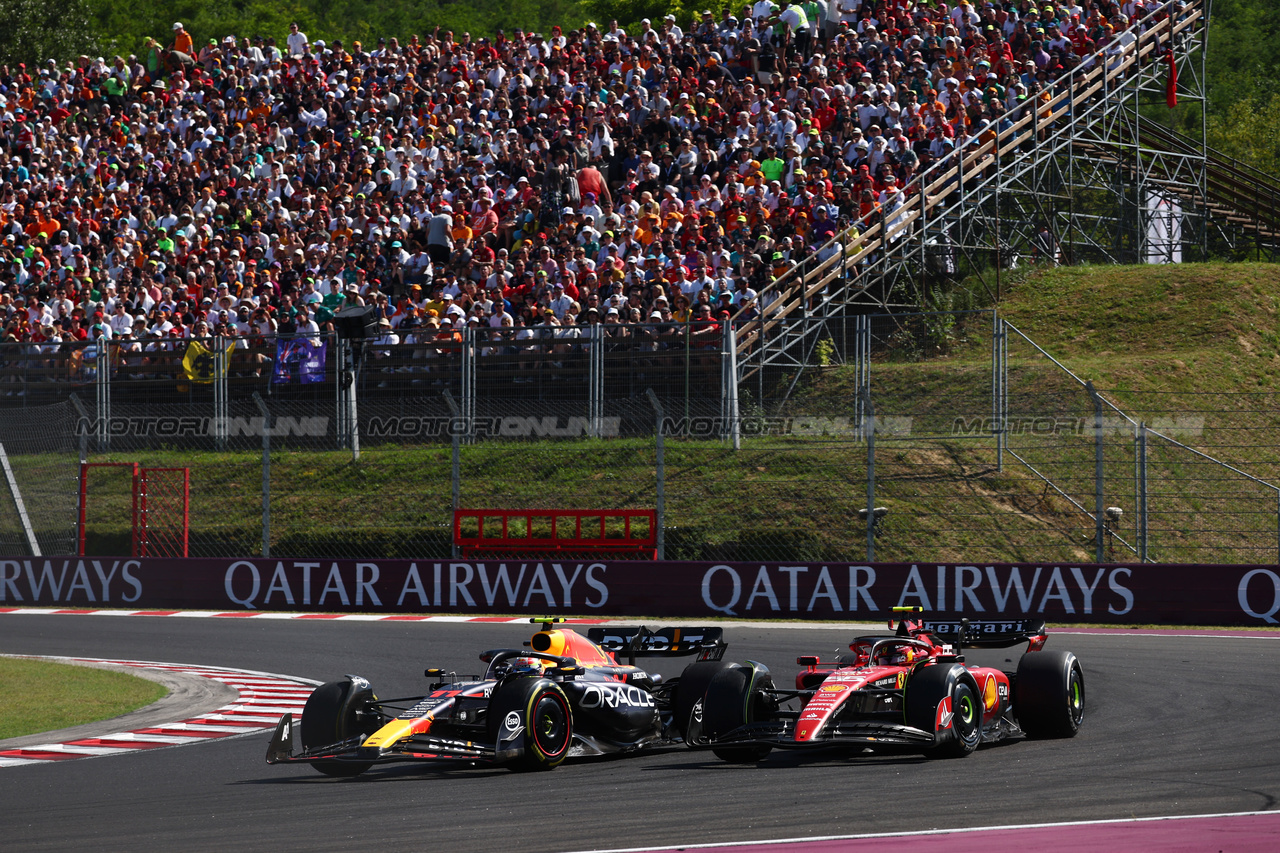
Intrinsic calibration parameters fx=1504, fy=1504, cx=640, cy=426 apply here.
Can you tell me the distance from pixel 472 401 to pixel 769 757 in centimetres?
1088

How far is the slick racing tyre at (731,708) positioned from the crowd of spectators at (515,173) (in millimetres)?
9550

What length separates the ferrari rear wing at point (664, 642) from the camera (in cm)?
923

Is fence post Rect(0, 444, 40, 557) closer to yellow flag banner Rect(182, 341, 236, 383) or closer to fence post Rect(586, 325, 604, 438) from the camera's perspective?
yellow flag banner Rect(182, 341, 236, 383)

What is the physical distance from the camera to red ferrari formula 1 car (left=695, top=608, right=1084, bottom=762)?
8.03 metres

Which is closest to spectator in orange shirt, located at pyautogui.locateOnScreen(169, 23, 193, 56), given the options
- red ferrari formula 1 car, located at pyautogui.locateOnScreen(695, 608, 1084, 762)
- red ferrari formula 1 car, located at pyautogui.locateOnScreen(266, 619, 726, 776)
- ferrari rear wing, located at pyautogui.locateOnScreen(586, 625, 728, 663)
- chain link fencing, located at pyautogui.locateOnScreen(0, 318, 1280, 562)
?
chain link fencing, located at pyautogui.locateOnScreen(0, 318, 1280, 562)

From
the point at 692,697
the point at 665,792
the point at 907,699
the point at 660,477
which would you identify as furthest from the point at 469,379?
the point at 665,792

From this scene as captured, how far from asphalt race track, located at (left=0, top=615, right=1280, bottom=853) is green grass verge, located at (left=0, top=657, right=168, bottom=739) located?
4.97ft

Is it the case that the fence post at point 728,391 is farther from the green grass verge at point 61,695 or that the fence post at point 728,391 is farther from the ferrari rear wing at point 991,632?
the ferrari rear wing at point 991,632

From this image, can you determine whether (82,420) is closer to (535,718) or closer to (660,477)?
(660,477)

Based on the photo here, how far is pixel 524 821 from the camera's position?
6.68 meters

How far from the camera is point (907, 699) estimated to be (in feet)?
26.6

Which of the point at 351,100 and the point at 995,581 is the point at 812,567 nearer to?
the point at 995,581

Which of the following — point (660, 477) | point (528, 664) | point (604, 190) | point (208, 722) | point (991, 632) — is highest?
point (604, 190)

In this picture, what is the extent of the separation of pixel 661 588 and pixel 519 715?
8.71m
